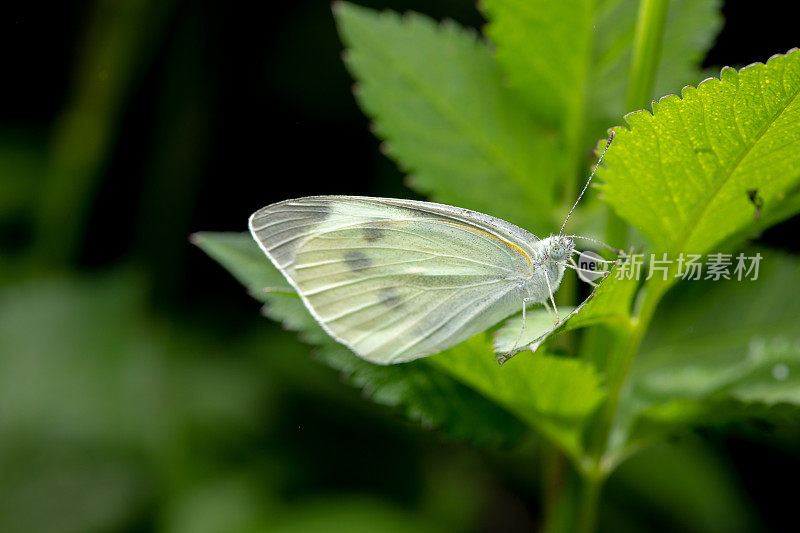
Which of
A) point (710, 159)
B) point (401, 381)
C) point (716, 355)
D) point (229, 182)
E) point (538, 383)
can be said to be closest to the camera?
point (710, 159)

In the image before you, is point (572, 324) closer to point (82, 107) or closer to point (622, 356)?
point (622, 356)

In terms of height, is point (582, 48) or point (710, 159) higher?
point (582, 48)

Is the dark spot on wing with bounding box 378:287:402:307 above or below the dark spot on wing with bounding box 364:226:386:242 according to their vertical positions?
below

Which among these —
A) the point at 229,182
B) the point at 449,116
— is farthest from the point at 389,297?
the point at 229,182

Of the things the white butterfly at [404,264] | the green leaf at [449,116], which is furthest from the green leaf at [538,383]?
the green leaf at [449,116]

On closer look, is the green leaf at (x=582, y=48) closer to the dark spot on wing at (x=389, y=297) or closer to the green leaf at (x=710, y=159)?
the green leaf at (x=710, y=159)

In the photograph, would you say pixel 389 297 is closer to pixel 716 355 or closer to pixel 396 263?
pixel 396 263

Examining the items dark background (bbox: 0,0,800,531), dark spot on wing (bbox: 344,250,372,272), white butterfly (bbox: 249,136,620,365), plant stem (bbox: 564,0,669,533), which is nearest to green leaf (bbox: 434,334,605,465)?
plant stem (bbox: 564,0,669,533)

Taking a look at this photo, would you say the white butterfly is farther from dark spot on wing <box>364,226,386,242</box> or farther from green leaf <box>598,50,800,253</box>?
green leaf <box>598,50,800,253</box>
